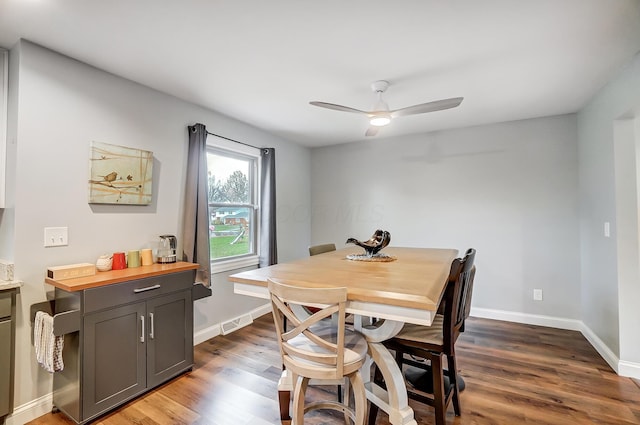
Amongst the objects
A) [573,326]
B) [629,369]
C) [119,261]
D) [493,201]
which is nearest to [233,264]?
[119,261]

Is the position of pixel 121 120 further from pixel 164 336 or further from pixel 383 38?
pixel 383 38

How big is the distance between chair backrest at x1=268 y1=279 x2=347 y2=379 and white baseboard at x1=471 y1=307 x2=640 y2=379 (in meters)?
2.58

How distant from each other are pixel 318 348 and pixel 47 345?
1650 millimetres

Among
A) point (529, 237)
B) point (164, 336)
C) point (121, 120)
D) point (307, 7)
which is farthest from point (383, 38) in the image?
point (529, 237)

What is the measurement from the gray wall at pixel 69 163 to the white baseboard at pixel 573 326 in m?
3.74

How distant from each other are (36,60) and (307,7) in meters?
1.82

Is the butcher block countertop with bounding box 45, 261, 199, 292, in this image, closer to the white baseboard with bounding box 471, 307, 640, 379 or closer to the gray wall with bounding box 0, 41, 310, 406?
the gray wall with bounding box 0, 41, 310, 406

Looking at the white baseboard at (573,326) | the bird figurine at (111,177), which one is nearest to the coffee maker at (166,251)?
the bird figurine at (111,177)

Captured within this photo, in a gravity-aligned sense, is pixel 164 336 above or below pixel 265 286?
below

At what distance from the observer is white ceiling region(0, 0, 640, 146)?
1604 mm

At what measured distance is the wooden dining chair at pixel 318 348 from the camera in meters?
1.25

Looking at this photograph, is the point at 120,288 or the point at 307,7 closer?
the point at 307,7

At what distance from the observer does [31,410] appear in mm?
1861

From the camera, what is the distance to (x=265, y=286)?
154 cm
